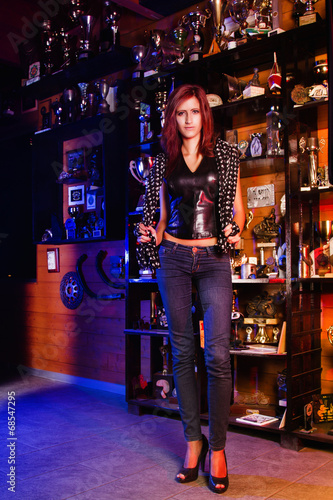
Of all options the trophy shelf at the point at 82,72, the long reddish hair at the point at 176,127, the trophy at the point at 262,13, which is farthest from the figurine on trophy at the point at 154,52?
the long reddish hair at the point at 176,127

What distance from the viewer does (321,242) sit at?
9.38 feet

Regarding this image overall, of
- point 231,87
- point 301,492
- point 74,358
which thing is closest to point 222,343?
point 301,492

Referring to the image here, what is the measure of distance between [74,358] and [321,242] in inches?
107

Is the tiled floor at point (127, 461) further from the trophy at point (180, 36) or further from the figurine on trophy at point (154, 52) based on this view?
the trophy at point (180, 36)

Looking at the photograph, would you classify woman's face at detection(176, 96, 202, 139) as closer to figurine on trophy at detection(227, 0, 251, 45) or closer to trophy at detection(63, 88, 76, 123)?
figurine on trophy at detection(227, 0, 251, 45)

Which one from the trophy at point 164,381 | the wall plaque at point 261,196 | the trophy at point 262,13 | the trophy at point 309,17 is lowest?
the trophy at point 164,381

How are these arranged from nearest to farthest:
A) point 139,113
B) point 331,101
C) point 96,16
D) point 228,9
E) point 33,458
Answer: point 331,101
point 33,458
point 228,9
point 139,113
point 96,16

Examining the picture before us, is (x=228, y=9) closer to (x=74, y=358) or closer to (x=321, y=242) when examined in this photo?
(x=321, y=242)

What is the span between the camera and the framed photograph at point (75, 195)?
4.60 m

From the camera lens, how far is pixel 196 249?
2.21 m

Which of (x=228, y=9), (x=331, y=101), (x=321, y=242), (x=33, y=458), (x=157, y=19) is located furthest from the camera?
(x=157, y=19)

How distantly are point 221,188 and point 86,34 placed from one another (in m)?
2.74

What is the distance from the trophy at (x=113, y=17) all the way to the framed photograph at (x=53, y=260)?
2.00m

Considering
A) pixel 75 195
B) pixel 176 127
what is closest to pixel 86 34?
pixel 75 195
